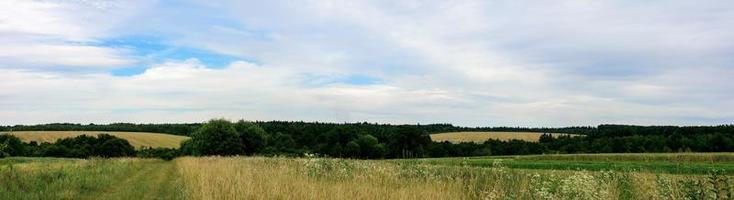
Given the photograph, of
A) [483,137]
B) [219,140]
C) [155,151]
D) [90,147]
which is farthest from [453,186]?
[483,137]

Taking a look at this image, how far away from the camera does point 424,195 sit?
9672 millimetres

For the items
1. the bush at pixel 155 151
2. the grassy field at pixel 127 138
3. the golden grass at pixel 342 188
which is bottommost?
the bush at pixel 155 151

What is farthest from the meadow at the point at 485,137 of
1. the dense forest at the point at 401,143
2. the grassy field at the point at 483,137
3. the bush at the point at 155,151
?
the bush at the point at 155,151

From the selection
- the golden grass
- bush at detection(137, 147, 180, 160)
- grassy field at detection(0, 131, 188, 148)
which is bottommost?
bush at detection(137, 147, 180, 160)

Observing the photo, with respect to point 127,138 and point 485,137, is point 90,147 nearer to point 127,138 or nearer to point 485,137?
point 127,138

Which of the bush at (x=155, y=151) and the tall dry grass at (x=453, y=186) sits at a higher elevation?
the tall dry grass at (x=453, y=186)

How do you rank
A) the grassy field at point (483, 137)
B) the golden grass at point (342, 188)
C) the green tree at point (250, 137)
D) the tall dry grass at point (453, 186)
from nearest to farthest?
1. the tall dry grass at point (453, 186)
2. the golden grass at point (342, 188)
3. the green tree at point (250, 137)
4. the grassy field at point (483, 137)

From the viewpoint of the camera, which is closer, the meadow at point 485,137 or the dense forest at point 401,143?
the dense forest at point 401,143

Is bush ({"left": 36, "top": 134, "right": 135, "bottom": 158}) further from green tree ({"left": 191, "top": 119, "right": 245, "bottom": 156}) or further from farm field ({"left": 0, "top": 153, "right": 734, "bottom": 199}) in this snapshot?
farm field ({"left": 0, "top": 153, "right": 734, "bottom": 199})

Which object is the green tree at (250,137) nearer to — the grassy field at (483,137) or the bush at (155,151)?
the bush at (155,151)

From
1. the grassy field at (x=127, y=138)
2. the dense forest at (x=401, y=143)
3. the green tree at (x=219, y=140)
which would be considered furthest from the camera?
the grassy field at (x=127, y=138)

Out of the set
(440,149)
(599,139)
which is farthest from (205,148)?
(599,139)

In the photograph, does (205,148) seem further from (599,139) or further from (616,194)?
(616,194)

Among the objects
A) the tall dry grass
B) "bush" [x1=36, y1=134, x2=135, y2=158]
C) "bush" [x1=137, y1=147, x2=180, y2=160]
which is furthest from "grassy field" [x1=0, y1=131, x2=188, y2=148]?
the tall dry grass
